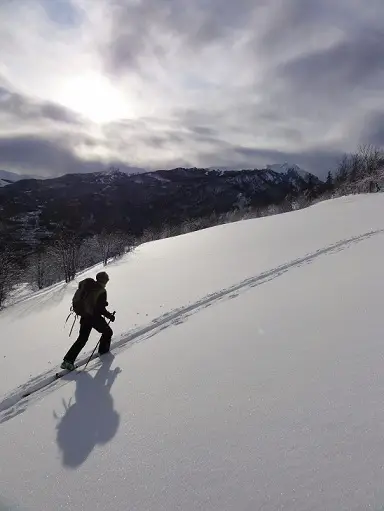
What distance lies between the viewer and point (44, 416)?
4316 mm

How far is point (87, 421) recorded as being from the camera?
3.96 metres

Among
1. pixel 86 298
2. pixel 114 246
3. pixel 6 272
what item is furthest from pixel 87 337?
pixel 114 246

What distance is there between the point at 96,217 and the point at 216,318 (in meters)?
163

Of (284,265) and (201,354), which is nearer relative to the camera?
(201,354)

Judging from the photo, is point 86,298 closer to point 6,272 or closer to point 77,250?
point 6,272

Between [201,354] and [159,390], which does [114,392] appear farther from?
[201,354]

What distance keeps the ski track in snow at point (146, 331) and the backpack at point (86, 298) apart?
872 mm

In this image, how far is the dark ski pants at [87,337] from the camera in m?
5.96

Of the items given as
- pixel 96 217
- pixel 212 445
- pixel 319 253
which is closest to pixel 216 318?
pixel 212 445

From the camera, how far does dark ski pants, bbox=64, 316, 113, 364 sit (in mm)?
5961

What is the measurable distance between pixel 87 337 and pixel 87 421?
7.29 ft

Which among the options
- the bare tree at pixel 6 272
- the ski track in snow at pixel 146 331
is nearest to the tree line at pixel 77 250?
the bare tree at pixel 6 272

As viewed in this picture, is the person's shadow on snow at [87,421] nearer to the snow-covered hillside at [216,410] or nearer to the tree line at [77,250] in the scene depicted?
the snow-covered hillside at [216,410]

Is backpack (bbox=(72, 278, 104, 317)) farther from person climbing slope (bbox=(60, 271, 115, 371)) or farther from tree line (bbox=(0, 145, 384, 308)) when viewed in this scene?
tree line (bbox=(0, 145, 384, 308))
